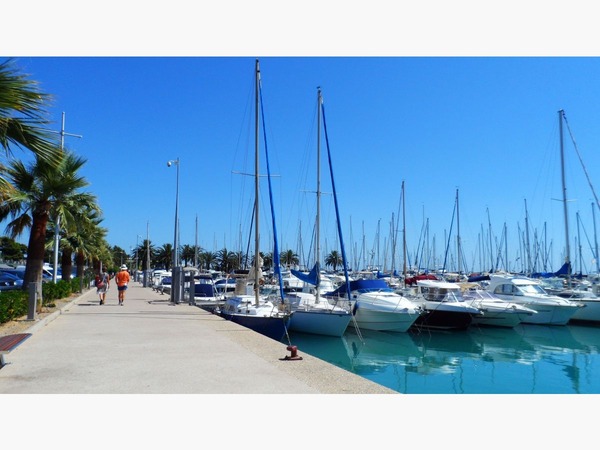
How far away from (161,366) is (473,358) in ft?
46.3

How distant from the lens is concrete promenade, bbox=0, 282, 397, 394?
793 cm

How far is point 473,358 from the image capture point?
2011 cm

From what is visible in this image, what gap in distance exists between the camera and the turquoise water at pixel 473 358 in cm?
1518

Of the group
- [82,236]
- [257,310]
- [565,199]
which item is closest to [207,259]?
[82,236]

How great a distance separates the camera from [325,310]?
22.7 metres

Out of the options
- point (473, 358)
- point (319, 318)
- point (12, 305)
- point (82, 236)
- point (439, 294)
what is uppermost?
point (82, 236)

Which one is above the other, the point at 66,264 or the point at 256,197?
the point at 256,197

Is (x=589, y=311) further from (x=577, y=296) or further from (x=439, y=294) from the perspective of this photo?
(x=439, y=294)

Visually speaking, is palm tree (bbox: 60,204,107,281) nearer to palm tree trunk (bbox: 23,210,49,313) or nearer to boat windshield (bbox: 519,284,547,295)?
palm tree trunk (bbox: 23,210,49,313)

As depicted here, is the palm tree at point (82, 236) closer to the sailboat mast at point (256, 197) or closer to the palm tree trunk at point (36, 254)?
the palm tree trunk at point (36, 254)

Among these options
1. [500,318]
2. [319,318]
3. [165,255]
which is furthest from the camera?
[165,255]

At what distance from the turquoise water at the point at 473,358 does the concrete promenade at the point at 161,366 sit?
208cm

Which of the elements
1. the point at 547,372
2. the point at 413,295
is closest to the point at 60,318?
the point at 547,372

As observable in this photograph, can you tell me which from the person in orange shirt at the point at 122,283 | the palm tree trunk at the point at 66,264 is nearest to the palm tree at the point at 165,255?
the palm tree trunk at the point at 66,264
